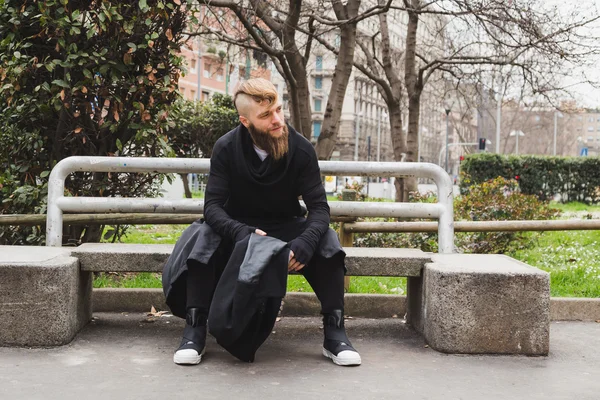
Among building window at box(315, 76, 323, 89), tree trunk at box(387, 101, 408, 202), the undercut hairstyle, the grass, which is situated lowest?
the grass

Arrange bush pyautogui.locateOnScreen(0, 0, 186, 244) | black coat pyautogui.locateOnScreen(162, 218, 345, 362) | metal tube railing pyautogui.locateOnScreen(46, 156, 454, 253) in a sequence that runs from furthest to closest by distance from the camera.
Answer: bush pyautogui.locateOnScreen(0, 0, 186, 244) < metal tube railing pyautogui.locateOnScreen(46, 156, 454, 253) < black coat pyautogui.locateOnScreen(162, 218, 345, 362)

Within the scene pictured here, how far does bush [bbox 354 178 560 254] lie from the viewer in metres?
7.84

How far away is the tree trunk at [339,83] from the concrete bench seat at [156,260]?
25.3ft

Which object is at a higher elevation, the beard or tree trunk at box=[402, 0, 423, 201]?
tree trunk at box=[402, 0, 423, 201]

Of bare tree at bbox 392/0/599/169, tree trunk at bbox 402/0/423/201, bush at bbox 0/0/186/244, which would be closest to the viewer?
bush at bbox 0/0/186/244

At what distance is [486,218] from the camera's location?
28.4 feet

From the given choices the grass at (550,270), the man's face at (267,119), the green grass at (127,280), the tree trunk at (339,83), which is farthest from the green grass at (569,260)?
the tree trunk at (339,83)

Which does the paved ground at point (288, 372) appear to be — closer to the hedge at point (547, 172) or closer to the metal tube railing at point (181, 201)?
the metal tube railing at point (181, 201)

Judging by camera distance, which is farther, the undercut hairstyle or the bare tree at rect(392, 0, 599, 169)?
the bare tree at rect(392, 0, 599, 169)

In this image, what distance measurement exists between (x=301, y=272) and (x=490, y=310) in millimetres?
1070

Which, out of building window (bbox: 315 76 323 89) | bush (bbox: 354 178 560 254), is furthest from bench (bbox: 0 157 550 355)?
building window (bbox: 315 76 323 89)

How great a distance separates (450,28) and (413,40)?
0.87m

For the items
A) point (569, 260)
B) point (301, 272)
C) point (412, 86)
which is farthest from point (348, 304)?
point (412, 86)

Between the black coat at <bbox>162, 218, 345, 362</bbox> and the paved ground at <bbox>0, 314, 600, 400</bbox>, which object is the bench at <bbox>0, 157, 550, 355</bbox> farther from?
the black coat at <bbox>162, 218, 345, 362</bbox>
